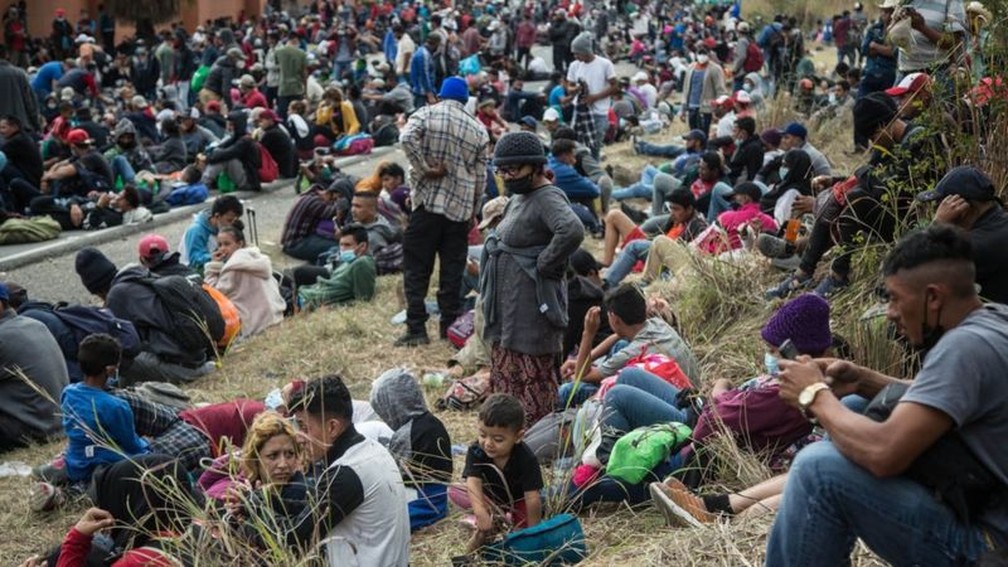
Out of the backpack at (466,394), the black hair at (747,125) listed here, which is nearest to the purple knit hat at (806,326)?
the backpack at (466,394)

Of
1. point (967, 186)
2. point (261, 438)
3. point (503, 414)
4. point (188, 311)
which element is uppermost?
point (967, 186)

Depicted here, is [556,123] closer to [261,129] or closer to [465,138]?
[261,129]

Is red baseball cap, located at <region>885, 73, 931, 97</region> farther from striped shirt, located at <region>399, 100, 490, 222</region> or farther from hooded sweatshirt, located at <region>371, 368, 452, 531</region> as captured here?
hooded sweatshirt, located at <region>371, 368, 452, 531</region>

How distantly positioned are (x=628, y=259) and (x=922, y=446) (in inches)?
275

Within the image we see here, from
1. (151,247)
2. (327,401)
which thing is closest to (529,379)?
(327,401)

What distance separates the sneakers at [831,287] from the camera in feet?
24.3

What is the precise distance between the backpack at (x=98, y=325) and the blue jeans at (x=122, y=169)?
630cm

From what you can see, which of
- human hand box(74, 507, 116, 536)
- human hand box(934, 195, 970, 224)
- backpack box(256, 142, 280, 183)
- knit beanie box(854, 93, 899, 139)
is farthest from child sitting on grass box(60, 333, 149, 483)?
backpack box(256, 142, 280, 183)

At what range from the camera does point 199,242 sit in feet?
36.3

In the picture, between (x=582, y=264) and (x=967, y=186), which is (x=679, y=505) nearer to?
(x=967, y=186)

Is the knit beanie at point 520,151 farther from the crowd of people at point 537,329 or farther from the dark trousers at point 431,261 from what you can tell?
the dark trousers at point 431,261

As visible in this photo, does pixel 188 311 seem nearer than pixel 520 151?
No

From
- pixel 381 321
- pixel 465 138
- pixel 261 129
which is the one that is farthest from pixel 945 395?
pixel 261 129

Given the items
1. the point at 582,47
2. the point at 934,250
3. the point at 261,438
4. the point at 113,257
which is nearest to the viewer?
the point at 934,250
